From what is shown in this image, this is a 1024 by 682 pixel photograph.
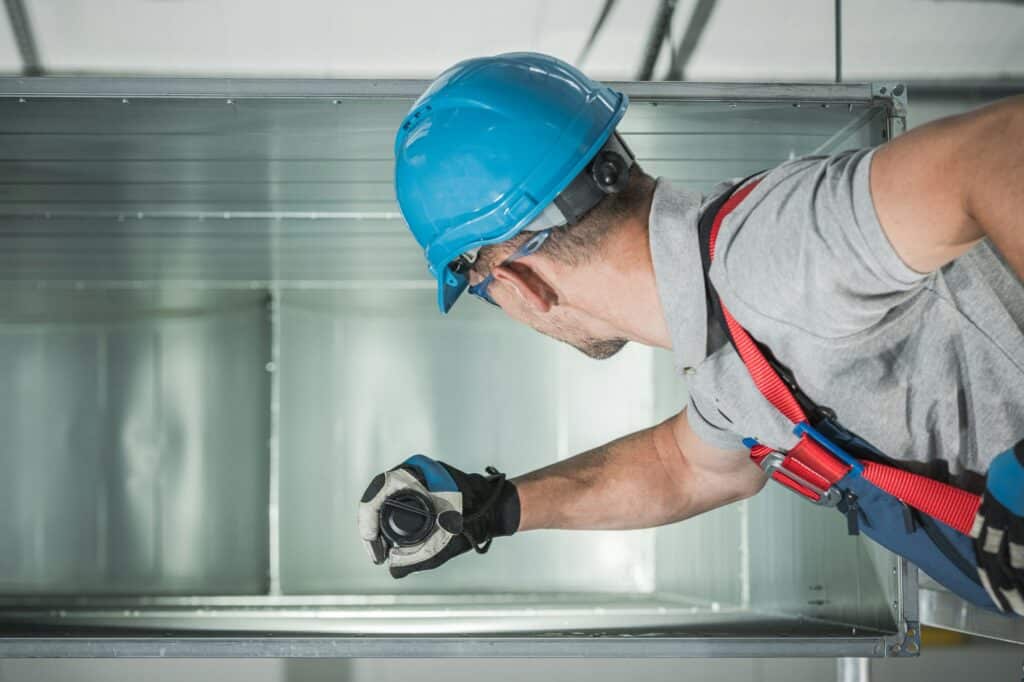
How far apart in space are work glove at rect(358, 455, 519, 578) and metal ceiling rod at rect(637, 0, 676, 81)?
2.11 m

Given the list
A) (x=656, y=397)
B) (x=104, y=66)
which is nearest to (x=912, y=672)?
(x=656, y=397)

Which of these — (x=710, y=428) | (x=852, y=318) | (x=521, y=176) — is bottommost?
(x=710, y=428)

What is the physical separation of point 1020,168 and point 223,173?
174 cm

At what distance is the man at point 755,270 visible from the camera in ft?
2.84

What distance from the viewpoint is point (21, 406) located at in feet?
11.0

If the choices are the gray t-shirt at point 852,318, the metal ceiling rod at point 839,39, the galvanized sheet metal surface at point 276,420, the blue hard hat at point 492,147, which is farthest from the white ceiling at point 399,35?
the gray t-shirt at point 852,318

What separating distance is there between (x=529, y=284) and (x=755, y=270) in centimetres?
37

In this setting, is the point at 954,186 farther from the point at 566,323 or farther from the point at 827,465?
the point at 566,323

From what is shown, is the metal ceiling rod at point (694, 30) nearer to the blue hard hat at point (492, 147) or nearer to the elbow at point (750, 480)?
the elbow at point (750, 480)

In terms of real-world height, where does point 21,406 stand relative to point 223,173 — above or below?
below

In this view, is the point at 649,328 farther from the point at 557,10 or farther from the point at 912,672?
the point at 912,672

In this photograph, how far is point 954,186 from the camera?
81cm

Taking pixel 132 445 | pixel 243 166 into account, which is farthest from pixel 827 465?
pixel 132 445

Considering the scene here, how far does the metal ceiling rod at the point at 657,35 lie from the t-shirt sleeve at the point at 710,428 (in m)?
2.03
